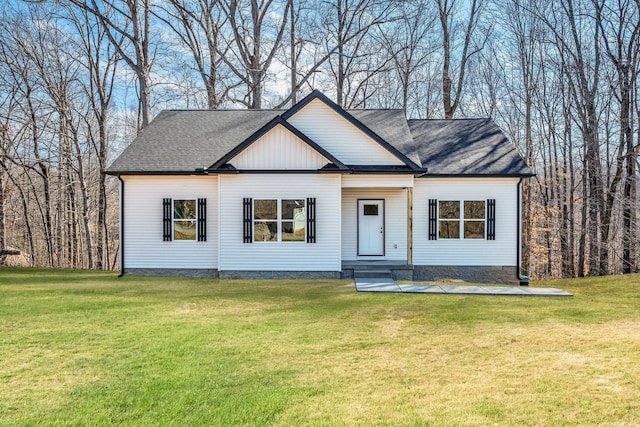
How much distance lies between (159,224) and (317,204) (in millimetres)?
5427

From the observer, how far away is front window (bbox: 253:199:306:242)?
12.7 meters

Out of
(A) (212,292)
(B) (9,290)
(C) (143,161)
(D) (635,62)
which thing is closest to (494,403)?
(A) (212,292)

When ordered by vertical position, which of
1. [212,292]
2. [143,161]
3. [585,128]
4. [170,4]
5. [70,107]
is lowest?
[212,292]

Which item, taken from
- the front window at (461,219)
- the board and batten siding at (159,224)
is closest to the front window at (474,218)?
the front window at (461,219)

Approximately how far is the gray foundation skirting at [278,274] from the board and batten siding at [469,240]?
3181mm

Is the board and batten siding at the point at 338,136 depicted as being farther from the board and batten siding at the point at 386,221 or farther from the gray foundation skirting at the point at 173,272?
the gray foundation skirting at the point at 173,272

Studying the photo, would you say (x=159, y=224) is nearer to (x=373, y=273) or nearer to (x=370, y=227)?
(x=370, y=227)

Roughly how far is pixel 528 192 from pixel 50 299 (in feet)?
69.1

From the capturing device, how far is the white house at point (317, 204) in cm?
1266

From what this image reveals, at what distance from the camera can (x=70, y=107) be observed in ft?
72.1

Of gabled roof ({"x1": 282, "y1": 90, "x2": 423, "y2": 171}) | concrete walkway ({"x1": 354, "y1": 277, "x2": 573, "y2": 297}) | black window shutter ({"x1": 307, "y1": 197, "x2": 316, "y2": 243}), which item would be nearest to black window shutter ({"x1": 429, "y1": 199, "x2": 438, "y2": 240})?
gabled roof ({"x1": 282, "y1": 90, "x2": 423, "y2": 171})

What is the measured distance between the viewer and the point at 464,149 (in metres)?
14.8

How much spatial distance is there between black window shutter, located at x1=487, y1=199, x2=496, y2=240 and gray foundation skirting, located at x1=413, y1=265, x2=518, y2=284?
→ 115cm

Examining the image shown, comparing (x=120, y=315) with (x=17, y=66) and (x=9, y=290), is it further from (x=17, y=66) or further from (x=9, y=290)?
(x=17, y=66)
